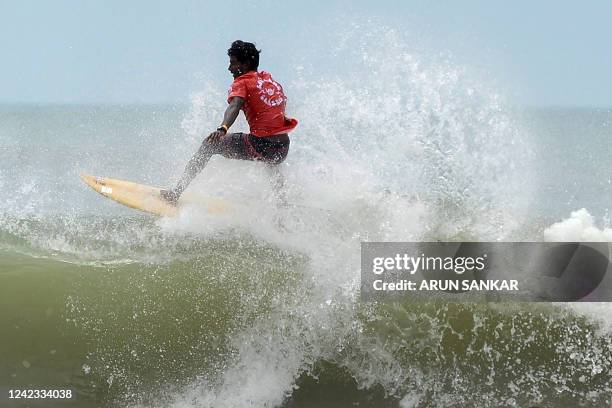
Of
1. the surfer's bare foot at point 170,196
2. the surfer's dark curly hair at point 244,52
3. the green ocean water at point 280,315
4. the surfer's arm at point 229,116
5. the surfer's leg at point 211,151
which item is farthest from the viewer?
the surfer's bare foot at point 170,196

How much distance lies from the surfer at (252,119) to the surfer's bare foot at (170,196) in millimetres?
69

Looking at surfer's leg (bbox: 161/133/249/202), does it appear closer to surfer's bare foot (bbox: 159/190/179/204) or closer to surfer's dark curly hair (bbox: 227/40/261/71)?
surfer's bare foot (bbox: 159/190/179/204)

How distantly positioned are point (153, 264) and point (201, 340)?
1.02 meters

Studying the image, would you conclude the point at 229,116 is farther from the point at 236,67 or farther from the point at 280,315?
→ the point at 280,315

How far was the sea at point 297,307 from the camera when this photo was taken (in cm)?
589

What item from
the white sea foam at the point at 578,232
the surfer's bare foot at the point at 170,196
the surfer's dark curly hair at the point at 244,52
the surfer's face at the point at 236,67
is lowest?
the white sea foam at the point at 578,232

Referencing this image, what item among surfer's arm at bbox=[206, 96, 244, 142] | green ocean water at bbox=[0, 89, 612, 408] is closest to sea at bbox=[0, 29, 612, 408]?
green ocean water at bbox=[0, 89, 612, 408]

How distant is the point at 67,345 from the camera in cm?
628

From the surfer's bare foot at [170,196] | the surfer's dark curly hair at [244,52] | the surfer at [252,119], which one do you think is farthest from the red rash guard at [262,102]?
the surfer's bare foot at [170,196]

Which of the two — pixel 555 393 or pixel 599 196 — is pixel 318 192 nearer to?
pixel 555 393

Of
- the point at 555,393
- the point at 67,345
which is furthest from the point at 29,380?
the point at 555,393

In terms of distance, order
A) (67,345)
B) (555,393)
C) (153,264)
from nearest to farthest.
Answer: (555,393) < (67,345) < (153,264)

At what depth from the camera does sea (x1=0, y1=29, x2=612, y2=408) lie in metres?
5.89

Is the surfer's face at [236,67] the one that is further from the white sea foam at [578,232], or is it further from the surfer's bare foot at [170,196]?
the white sea foam at [578,232]
